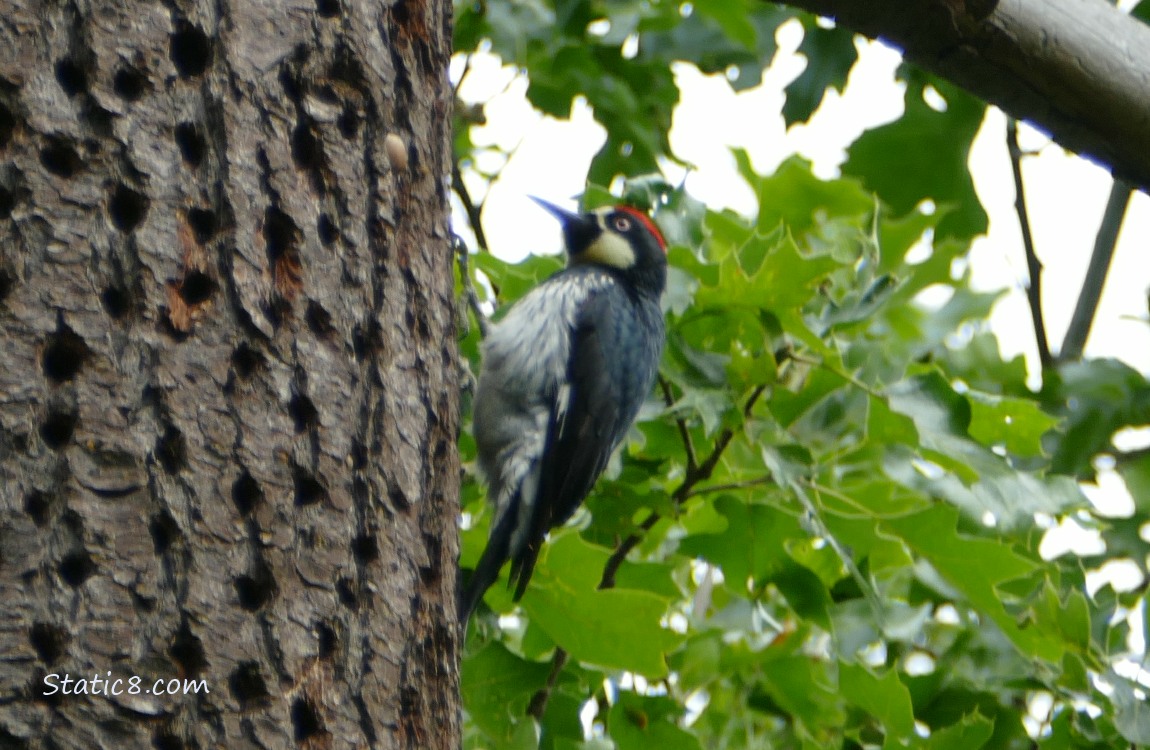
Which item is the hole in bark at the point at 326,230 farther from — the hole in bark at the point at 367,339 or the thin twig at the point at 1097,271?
the thin twig at the point at 1097,271

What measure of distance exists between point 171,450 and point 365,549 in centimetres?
33

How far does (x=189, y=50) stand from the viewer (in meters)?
1.99

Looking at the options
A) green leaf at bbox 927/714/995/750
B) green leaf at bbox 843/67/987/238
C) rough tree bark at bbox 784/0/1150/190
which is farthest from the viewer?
green leaf at bbox 843/67/987/238

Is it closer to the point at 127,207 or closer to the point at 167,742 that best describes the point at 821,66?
the point at 127,207

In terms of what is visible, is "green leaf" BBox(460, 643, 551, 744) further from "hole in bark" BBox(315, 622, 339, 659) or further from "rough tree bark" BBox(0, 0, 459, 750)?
"hole in bark" BBox(315, 622, 339, 659)

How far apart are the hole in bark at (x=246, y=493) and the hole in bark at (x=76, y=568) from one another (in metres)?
0.22

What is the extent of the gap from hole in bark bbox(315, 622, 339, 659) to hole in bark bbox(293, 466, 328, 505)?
18 cm

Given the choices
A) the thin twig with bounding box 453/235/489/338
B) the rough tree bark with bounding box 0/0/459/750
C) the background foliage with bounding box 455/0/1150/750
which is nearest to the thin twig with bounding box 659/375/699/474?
the background foliage with bounding box 455/0/1150/750

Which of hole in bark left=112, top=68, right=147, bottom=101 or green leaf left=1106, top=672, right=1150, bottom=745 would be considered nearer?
hole in bark left=112, top=68, right=147, bottom=101

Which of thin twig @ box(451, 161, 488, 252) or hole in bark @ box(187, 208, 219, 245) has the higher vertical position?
thin twig @ box(451, 161, 488, 252)

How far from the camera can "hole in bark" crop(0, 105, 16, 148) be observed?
183cm

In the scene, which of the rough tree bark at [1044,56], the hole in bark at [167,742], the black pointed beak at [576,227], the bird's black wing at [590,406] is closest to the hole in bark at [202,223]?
the hole in bark at [167,742]

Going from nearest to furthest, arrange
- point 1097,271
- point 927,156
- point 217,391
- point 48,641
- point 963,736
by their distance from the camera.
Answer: point 48,641 < point 217,391 < point 963,736 < point 927,156 < point 1097,271

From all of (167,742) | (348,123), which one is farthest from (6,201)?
(167,742)
